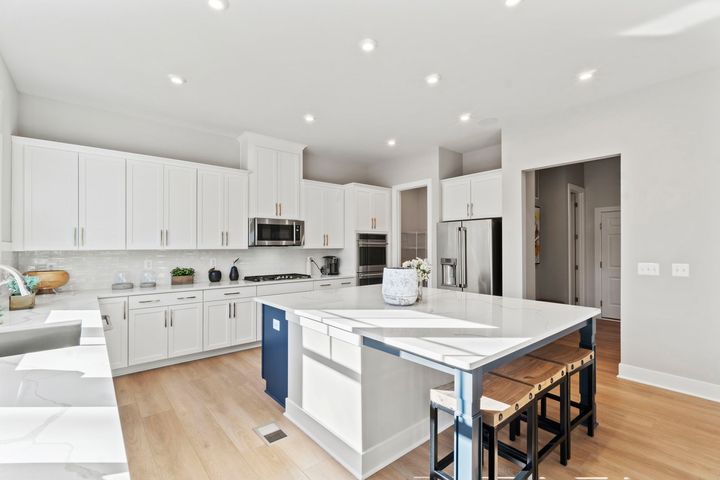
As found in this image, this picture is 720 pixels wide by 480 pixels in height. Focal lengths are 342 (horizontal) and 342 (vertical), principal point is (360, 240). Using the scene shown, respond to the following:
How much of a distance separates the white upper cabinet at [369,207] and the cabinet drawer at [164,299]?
97.4 inches

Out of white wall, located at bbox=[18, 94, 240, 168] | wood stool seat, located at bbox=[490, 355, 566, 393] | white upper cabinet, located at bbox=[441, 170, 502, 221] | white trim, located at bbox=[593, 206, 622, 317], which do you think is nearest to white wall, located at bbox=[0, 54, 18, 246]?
white wall, located at bbox=[18, 94, 240, 168]

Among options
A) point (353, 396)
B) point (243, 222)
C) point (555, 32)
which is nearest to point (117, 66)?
point (243, 222)

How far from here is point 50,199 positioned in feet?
10.4

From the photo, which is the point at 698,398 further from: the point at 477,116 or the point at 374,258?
the point at 374,258

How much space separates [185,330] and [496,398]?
3.25 m

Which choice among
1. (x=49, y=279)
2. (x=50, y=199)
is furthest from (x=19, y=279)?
(x=50, y=199)

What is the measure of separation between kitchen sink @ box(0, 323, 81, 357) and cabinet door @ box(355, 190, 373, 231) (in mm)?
3809

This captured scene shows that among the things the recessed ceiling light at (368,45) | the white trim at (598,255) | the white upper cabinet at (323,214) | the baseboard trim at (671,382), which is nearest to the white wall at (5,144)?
the recessed ceiling light at (368,45)

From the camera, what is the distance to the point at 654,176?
313cm

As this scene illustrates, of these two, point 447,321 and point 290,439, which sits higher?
point 447,321

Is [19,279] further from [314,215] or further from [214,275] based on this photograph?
[314,215]

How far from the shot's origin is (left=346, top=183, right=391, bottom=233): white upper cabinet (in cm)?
533

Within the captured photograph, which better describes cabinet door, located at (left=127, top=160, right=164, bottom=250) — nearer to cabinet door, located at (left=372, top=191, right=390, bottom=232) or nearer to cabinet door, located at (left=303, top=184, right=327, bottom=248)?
cabinet door, located at (left=303, top=184, right=327, bottom=248)

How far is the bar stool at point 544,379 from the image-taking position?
1.81 metres
